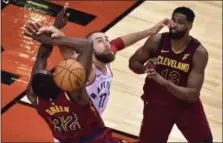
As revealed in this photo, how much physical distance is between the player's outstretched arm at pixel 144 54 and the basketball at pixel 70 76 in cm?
129

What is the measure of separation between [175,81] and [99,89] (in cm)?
69

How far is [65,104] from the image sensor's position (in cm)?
412

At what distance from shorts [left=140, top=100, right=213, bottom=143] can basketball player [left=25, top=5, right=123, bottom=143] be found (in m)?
0.71

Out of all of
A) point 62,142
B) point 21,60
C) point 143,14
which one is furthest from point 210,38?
point 62,142

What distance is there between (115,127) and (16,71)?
125cm

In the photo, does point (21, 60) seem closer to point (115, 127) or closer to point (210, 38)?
point (115, 127)

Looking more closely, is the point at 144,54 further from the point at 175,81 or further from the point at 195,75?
the point at 195,75

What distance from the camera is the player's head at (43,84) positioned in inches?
154

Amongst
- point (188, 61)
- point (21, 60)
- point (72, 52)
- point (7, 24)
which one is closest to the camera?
point (72, 52)

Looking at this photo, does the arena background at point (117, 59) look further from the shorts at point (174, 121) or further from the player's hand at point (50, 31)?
the player's hand at point (50, 31)

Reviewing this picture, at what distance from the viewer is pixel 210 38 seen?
306 inches

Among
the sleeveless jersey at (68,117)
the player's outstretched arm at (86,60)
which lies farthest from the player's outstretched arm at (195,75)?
the player's outstretched arm at (86,60)

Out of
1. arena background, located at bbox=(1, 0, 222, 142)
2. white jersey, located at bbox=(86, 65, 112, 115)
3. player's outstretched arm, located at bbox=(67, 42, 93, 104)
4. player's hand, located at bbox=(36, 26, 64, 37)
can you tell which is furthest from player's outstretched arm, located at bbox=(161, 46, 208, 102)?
player's hand, located at bbox=(36, 26, 64, 37)

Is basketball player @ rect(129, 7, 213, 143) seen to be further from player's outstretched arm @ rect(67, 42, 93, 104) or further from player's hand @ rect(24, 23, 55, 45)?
player's hand @ rect(24, 23, 55, 45)
